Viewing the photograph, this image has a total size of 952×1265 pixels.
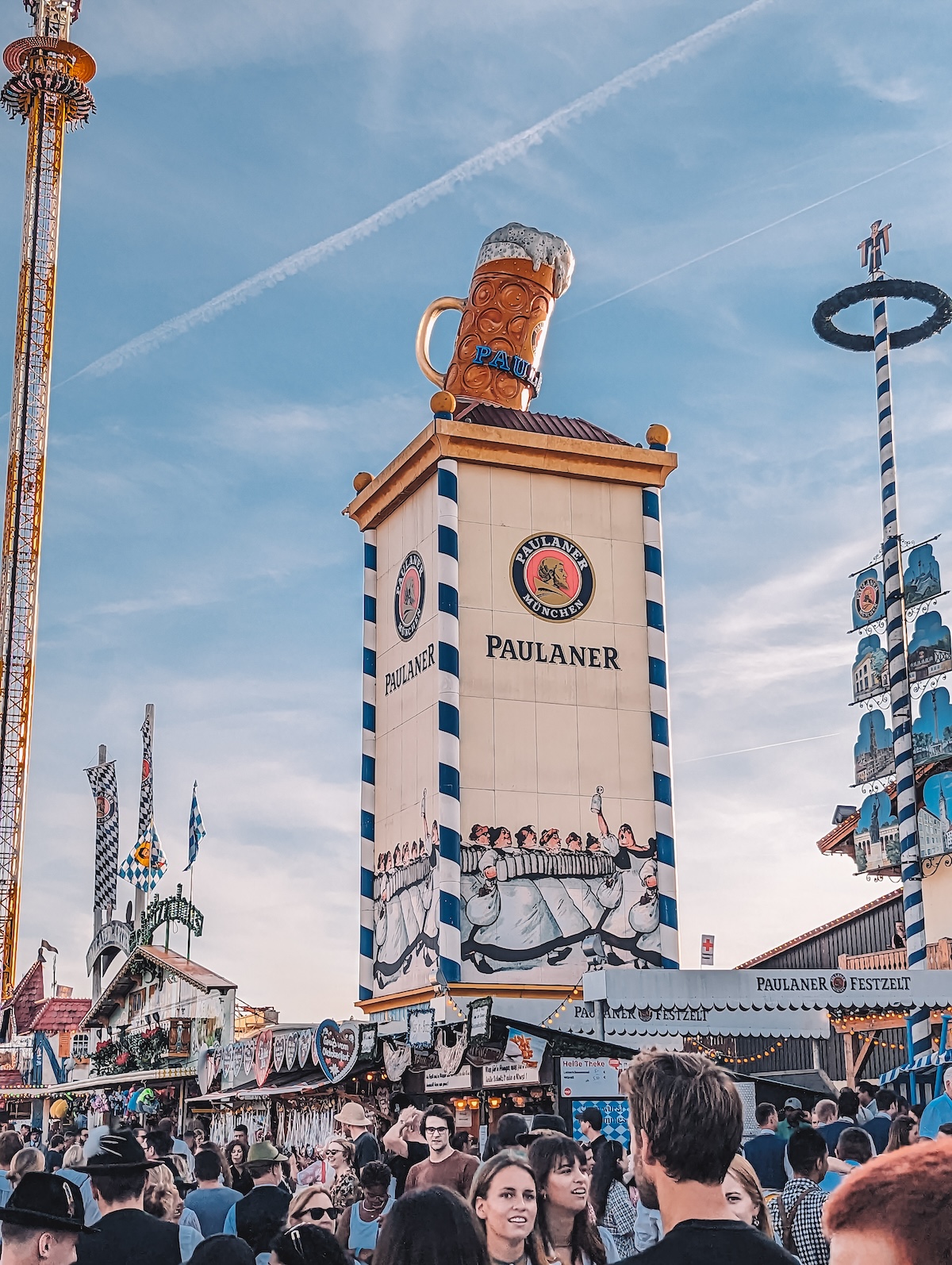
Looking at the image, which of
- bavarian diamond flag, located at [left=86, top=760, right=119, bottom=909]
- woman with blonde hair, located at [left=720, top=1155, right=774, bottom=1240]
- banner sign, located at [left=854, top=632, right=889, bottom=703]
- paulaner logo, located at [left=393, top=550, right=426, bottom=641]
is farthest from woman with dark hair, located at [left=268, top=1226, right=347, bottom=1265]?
bavarian diamond flag, located at [left=86, top=760, right=119, bottom=909]

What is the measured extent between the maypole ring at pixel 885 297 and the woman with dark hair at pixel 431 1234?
31.6m

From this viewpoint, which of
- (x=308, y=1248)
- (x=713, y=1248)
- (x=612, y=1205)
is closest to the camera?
(x=713, y=1248)

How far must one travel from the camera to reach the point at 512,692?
2998cm

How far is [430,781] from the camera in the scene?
29453 mm

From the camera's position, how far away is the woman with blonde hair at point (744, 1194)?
5.89m

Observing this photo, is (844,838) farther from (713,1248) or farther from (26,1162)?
(713,1248)

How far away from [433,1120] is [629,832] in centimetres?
2169

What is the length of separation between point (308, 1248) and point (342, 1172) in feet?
13.4

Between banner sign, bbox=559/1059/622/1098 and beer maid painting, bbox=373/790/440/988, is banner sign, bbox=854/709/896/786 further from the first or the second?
banner sign, bbox=559/1059/622/1098

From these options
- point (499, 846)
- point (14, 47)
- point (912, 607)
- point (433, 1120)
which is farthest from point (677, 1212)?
point (14, 47)

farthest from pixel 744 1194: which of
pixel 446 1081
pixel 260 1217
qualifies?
pixel 446 1081

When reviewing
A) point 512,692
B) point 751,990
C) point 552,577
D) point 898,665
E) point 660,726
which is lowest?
point 751,990

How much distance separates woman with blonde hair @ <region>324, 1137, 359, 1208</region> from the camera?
8613mm

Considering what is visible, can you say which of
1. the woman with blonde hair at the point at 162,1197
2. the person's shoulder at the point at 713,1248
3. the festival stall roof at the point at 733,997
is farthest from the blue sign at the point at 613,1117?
the person's shoulder at the point at 713,1248
